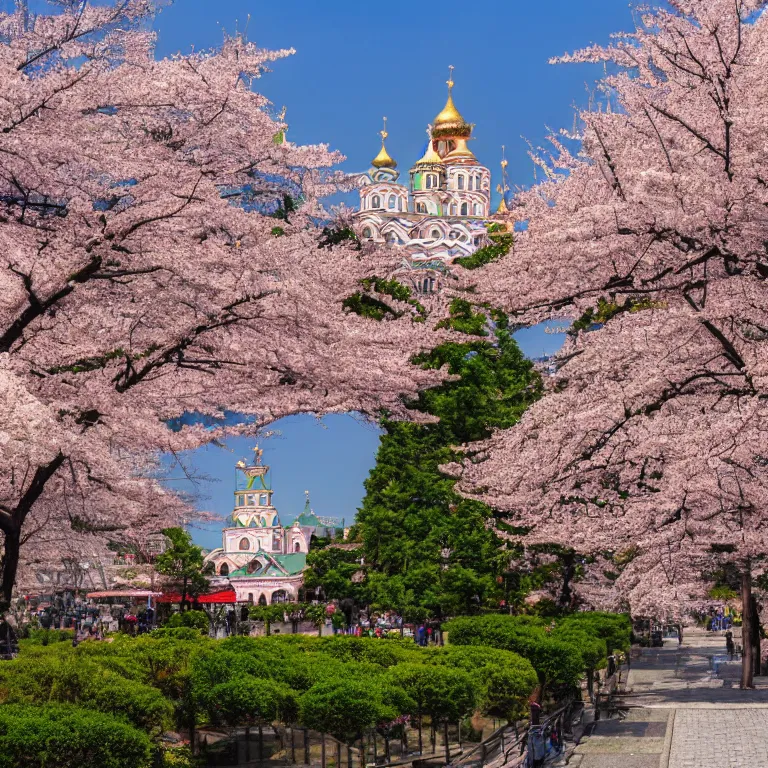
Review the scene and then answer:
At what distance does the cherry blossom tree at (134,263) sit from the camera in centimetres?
1478

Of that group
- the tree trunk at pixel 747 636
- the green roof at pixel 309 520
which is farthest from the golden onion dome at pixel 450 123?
the tree trunk at pixel 747 636

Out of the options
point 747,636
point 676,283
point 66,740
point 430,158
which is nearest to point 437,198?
point 430,158

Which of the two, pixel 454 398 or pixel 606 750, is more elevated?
pixel 454 398

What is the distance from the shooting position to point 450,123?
108 metres

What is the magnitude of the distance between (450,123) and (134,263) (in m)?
96.4

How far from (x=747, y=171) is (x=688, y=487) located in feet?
14.2

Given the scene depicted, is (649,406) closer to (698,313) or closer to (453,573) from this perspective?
(698,313)

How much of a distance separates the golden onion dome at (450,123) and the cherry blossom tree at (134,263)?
9096 centimetres

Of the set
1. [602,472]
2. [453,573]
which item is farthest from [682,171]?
[453,573]

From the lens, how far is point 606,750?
1883 cm

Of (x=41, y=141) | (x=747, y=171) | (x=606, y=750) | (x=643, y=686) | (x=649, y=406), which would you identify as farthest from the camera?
(x=643, y=686)

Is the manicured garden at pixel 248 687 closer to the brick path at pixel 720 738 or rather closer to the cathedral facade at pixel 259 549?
the brick path at pixel 720 738

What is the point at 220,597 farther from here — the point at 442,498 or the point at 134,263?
the point at 134,263

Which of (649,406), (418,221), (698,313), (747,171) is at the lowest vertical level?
(649,406)
